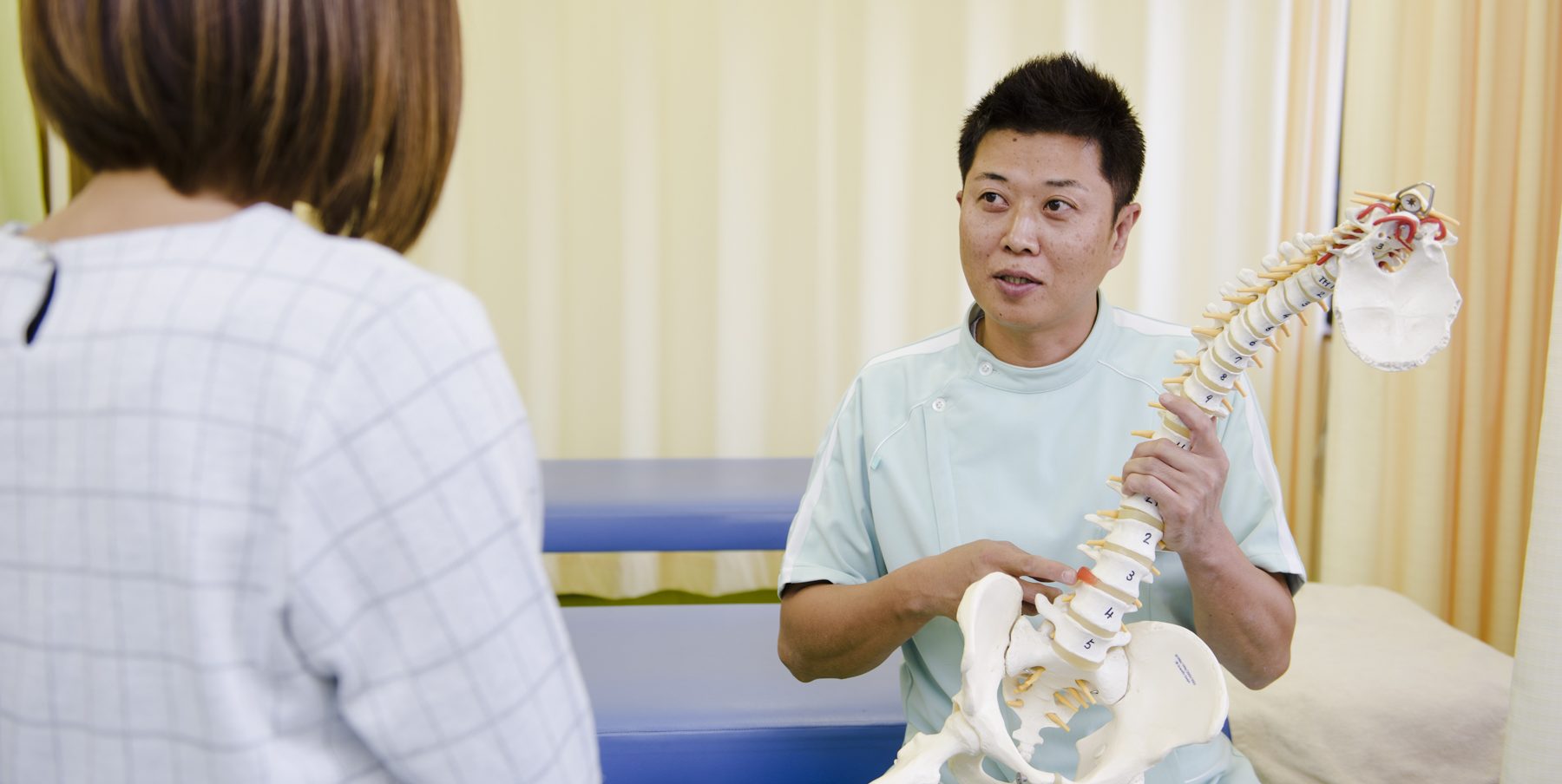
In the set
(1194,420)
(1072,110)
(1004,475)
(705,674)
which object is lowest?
(705,674)

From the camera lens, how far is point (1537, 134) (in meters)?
2.49

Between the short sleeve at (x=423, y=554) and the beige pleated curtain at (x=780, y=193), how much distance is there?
111 inches

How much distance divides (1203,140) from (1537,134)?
1000mm

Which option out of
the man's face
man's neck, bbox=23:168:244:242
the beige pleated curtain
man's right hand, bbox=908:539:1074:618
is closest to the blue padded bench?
man's right hand, bbox=908:539:1074:618

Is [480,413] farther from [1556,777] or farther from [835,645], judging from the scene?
[1556,777]

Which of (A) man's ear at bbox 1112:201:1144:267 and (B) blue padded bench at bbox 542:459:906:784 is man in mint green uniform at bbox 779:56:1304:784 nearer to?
(A) man's ear at bbox 1112:201:1144:267

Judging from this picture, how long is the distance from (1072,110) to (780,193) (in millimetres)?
2095

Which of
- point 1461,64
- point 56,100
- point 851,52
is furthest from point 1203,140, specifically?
point 56,100

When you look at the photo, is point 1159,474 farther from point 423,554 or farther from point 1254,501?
point 423,554

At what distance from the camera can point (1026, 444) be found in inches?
53.8

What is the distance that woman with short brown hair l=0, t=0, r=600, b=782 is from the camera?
1.82ft

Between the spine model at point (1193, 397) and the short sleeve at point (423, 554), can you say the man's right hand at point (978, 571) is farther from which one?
the short sleeve at point (423, 554)

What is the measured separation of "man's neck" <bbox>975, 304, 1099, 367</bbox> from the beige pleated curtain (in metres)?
1.96

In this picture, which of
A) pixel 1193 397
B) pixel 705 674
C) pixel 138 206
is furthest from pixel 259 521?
pixel 705 674
